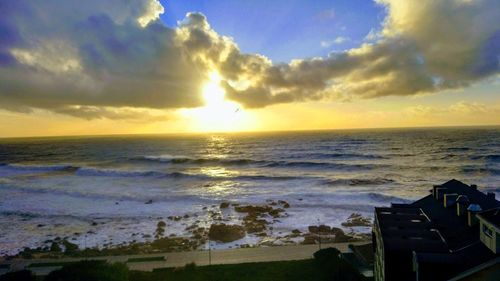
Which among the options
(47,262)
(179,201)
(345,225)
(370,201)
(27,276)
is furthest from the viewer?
(179,201)

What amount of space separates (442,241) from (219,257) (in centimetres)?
1526

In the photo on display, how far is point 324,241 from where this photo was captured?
91.5ft

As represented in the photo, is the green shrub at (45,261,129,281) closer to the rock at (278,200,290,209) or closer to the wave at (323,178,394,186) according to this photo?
the rock at (278,200,290,209)

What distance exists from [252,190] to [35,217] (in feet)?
92.4

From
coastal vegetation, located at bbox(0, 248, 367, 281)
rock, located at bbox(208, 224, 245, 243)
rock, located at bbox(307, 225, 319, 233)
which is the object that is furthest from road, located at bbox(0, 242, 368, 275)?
rock, located at bbox(307, 225, 319, 233)

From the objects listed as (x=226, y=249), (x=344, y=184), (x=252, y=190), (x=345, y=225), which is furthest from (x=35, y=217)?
(x=344, y=184)

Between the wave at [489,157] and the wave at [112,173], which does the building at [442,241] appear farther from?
the wave at [489,157]

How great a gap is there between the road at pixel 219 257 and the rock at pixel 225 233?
10.1 ft

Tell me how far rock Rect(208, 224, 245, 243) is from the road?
3079mm

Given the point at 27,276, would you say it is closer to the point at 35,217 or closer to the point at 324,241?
the point at 324,241

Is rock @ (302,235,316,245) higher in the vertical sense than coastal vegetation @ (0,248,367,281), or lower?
lower

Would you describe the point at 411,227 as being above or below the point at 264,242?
above

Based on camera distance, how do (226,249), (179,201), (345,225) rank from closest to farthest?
(226,249) < (345,225) < (179,201)

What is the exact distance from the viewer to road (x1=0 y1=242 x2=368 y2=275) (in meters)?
23.2
